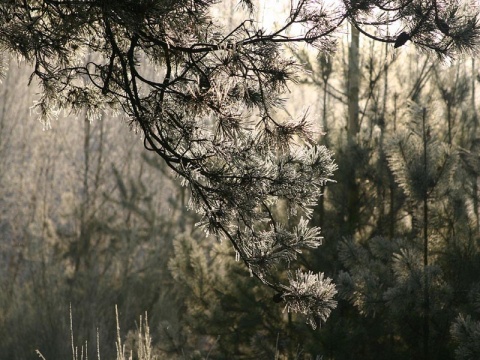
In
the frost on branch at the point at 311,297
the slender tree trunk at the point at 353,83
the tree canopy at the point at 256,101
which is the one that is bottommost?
the frost on branch at the point at 311,297

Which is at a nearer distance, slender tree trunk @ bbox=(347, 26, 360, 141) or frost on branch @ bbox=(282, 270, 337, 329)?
frost on branch @ bbox=(282, 270, 337, 329)

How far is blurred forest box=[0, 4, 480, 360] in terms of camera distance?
5.89 meters

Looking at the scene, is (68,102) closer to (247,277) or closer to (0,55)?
(0,55)

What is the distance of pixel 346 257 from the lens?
616cm

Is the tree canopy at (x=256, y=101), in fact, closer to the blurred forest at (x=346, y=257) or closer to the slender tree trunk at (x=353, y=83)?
the blurred forest at (x=346, y=257)

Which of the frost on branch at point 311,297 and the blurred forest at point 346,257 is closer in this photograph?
the frost on branch at point 311,297

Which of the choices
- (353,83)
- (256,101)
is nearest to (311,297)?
(256,101)

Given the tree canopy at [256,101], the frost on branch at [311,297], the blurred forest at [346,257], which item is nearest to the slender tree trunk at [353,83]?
the blurred forest at [346,257]

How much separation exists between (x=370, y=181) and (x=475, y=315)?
7.66ft

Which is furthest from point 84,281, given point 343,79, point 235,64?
point 235,64

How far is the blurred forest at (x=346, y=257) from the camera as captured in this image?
5891mm

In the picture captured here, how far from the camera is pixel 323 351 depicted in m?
6.88

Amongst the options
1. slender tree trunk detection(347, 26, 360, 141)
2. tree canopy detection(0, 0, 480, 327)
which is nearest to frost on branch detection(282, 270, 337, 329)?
tree canopy detection(0, 0, 480, 327)

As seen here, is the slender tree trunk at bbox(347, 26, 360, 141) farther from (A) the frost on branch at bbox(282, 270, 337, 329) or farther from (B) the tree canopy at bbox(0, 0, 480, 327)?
(A) the frost on branch at bbox(282, 270, 337, 329)
